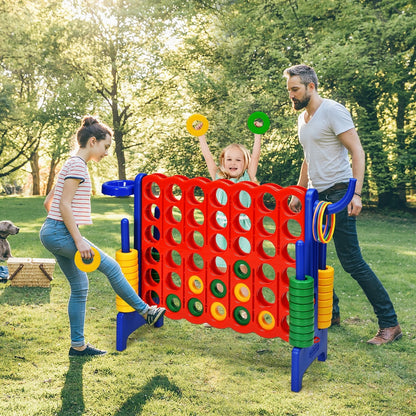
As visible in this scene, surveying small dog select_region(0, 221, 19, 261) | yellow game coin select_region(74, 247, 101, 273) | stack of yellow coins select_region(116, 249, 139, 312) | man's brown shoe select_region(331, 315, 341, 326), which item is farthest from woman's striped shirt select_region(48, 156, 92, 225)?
small dog select_region(0, 221, 19, 261)

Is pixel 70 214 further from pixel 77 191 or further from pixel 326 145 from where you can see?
pixel 326 145

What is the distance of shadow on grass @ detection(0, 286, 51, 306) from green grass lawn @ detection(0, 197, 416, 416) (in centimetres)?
2

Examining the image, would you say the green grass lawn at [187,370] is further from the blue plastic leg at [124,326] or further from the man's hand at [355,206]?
the man's hand at [355,206]

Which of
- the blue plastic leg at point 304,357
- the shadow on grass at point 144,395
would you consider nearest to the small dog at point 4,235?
the shadow on grass at point 144,395

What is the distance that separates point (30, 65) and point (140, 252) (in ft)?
65.8

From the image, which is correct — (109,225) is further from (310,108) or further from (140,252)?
(310,108)

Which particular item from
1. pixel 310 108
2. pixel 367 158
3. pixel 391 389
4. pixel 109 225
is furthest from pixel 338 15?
pixel 391 389

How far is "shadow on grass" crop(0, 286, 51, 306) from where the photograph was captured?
5.38m

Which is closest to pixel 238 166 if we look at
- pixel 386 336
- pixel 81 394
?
pixel 386 336

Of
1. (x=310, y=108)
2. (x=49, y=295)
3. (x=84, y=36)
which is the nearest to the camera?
(x=310, y=108)

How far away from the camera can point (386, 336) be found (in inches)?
168

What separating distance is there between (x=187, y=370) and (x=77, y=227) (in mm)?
1363

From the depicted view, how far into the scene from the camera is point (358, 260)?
13.5 feet

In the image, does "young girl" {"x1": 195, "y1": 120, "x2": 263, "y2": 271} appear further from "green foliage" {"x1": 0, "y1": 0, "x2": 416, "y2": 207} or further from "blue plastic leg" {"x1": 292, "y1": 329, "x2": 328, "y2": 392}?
"green foliage" {"x1": 0, "y1": 0, "x2": 416, "y2": 207}
